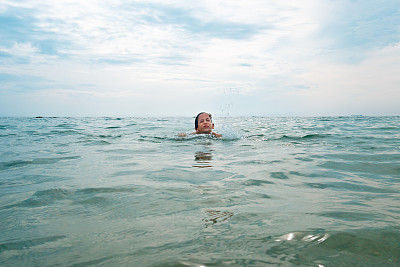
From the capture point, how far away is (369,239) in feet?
5.67

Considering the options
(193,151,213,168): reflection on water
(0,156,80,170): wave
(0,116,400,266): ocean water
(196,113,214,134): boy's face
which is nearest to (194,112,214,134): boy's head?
(196,113,214,134): boy's face

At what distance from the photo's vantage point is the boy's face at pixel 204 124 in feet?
34.1

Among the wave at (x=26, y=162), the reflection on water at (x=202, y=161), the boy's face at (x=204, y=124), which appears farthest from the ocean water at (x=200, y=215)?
the boy's face at (x=204, y=124)

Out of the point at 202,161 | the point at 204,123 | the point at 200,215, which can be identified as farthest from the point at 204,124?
the point at 200,215

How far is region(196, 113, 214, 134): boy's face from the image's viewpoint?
10.4 meters

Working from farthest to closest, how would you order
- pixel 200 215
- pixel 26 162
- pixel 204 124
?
pixel 204 124 < pixel 26 162 < pixel 200 215

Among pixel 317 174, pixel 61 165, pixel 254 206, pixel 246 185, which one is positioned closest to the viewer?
pixel 254 206

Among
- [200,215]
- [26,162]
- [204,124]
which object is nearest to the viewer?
[200,215]

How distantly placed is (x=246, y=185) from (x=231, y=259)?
70.5 inches

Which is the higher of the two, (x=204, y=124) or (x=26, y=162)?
(x=204, y=124)

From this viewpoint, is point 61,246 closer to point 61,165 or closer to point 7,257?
point 7,257

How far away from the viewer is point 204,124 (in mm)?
10398

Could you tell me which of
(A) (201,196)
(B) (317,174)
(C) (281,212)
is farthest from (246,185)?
(B) (317,174)

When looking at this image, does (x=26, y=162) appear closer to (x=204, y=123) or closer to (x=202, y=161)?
(x=202, y=161)
